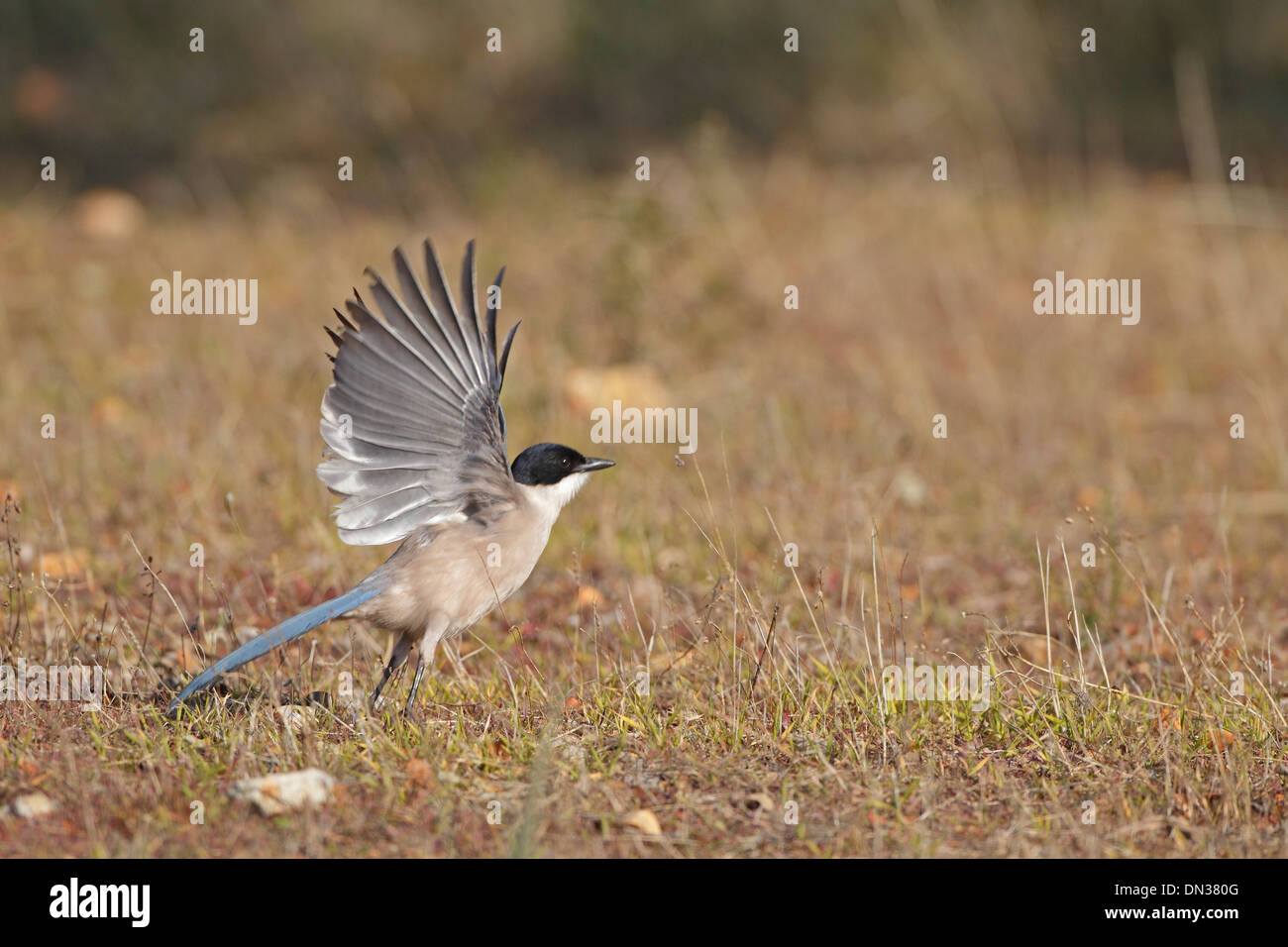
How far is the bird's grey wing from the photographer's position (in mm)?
4215

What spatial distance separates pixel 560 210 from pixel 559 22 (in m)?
4.05

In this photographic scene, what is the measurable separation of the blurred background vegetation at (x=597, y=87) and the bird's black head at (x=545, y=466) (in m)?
7.02

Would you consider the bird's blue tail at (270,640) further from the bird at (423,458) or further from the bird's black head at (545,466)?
the bird's black head at (545,466)

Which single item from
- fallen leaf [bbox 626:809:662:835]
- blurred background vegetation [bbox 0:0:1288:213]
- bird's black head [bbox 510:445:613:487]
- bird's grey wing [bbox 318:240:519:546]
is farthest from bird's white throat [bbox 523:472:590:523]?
blurred background vegetation [bbox 0:0:1288:213]

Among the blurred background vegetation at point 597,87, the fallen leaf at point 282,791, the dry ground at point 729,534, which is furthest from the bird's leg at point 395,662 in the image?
the blurred background vegetation at point 597,87

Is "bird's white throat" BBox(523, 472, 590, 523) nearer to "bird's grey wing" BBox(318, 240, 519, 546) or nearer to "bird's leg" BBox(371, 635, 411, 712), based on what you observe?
"bird's grey wing" BBox(318, 240, 519, 546)

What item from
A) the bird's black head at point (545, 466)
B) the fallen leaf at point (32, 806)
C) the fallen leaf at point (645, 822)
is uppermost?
the bird's black head at point (545, 466)

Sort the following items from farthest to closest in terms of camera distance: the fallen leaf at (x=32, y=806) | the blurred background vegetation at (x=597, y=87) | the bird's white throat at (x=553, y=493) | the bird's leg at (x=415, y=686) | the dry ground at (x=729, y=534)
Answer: the blurred background vegetation at (x=597, y=87) → the bird's white throat at (x=553, y=493) → the bird's leg at (x=415, y=686) → the dry ground at (x=729, y=534) → the fallen leaf at (x=32, y=806)

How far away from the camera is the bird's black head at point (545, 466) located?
457 centimetres

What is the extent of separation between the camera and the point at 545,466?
458 centimetres

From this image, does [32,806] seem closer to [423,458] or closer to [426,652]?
[426,652]

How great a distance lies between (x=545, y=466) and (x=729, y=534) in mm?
1717

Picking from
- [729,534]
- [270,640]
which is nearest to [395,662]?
[270,640]

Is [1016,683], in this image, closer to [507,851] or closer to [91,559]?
[507,851]
